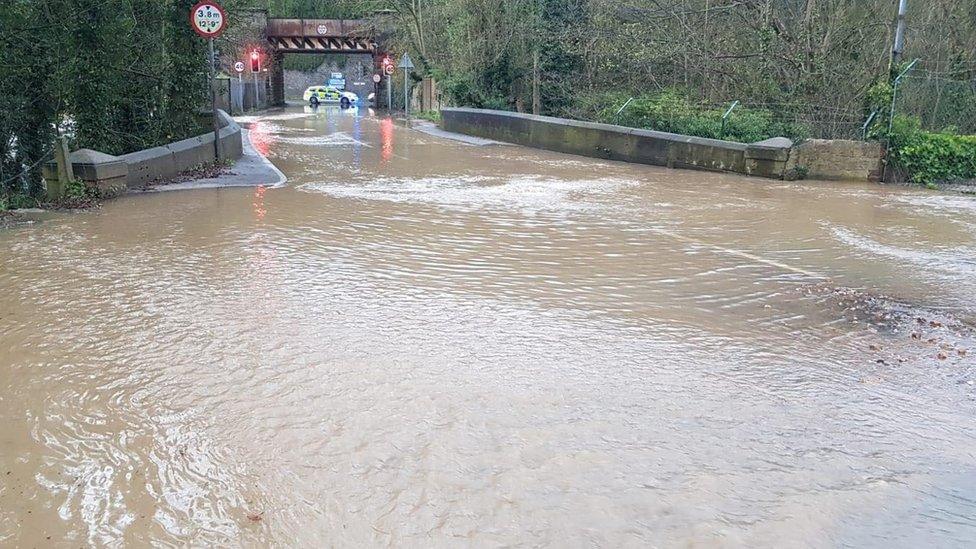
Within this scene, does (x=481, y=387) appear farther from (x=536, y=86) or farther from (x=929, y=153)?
(x=536, y=86)

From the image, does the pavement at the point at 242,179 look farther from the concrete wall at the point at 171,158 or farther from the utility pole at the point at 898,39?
the utility pole at the point at 898,39

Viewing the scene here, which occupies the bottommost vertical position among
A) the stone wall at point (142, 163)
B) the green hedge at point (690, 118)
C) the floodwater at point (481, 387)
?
the floodwater at point (481, 387)

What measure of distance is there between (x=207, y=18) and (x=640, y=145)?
9.36 meters

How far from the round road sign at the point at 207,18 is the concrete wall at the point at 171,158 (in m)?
2.01

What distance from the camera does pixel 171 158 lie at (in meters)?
12.9

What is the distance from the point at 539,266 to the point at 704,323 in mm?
2040

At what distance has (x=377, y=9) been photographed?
1671 inches

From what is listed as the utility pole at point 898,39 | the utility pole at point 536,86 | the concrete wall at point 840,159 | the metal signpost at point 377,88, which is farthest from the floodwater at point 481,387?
the metal signpost at point 377,88

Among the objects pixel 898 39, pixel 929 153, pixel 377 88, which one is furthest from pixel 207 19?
pixel 377 88

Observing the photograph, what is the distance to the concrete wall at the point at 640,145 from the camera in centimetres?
1501

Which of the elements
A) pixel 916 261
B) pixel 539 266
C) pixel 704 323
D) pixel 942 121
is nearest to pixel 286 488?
pixel 704 323

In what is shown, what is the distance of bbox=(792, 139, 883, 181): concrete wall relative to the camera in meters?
14.7

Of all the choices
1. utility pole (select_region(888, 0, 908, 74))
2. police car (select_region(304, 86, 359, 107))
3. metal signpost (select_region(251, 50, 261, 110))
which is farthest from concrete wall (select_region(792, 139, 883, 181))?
police car (select_region(304, 86, 359, 107))

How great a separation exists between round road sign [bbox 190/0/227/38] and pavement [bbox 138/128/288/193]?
242 centimetres
